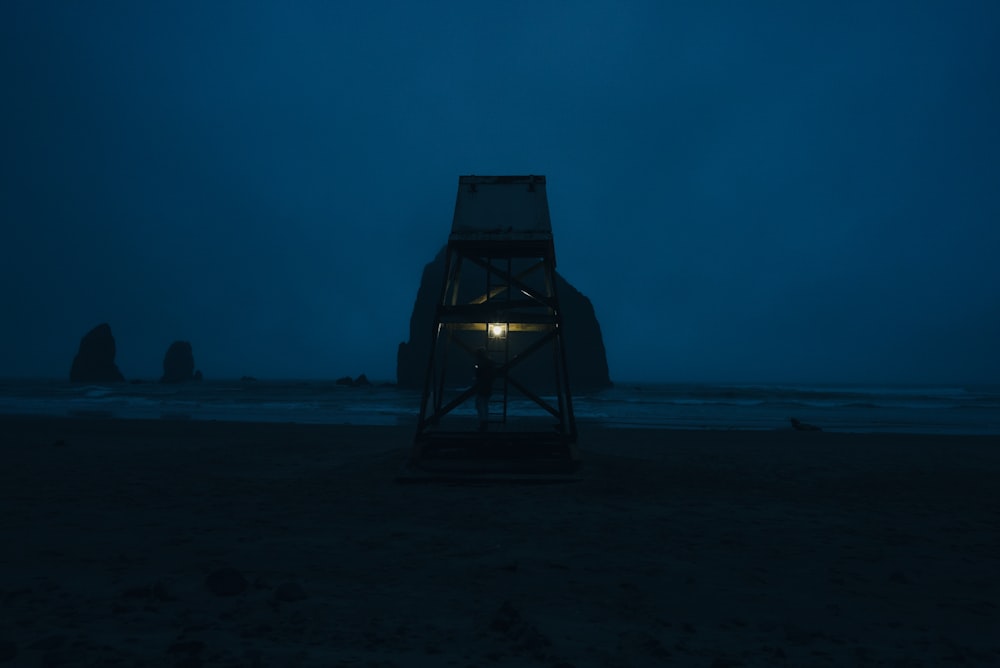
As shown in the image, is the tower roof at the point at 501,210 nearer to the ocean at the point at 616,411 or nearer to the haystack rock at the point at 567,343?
the ocean at the point at 616,411

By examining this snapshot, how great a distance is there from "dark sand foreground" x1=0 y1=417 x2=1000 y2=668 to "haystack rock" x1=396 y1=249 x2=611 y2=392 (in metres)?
65.8

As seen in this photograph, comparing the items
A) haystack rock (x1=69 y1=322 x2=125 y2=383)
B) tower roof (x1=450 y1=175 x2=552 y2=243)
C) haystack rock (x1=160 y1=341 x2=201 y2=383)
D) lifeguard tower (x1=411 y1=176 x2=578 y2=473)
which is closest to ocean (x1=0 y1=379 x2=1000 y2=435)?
lifeguard tower (x1=411 y1=176 x2=578 y2=473)

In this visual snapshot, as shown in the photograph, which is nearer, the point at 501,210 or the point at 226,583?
the point at 226,583

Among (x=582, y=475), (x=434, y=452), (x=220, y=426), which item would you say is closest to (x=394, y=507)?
(x=434, y=452)

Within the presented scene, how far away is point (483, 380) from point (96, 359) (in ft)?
468

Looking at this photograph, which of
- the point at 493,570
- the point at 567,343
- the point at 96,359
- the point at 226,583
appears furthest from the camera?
the point at 96,359

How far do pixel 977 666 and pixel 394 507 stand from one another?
648 centimetres

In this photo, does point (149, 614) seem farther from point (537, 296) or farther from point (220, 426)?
point (220, 426)

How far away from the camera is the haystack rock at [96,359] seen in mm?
120562

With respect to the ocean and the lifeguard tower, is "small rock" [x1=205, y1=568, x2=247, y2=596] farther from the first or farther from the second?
the ocean

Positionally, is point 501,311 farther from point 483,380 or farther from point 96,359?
point 96,359

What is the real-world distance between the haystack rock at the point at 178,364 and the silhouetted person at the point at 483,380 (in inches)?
5950

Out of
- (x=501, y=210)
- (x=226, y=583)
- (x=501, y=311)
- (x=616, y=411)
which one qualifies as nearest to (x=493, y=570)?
(x=226, y=583)

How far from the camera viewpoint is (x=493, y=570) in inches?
204
